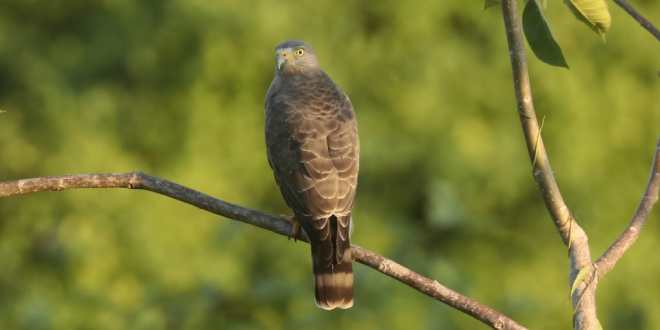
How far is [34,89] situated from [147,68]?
39.6 inches

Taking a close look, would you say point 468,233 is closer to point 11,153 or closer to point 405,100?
point 405,100

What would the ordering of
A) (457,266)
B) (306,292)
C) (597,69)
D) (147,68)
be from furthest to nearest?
(147,68) → (597,69) → (457,266) → (306,292)

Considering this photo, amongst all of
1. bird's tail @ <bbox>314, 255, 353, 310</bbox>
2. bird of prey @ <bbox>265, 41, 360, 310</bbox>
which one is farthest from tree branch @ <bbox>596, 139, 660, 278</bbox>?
bird's tail @ <bbox>314, 255, 353, 310</bbox>

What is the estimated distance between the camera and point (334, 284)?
4289mm

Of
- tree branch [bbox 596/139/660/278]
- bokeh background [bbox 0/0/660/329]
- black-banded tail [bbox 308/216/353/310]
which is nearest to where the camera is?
tree branch [bbox 596/139/660/278]

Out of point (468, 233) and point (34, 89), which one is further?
point (34, 89)

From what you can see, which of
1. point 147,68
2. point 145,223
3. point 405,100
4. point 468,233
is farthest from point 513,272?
point 147,68

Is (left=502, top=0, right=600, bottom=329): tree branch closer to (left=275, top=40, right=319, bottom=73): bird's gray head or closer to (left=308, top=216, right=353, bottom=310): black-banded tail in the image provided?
(left=308, top=216, right=353, bottom=310): black-banded tail

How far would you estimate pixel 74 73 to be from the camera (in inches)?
431

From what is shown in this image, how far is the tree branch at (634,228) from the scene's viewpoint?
334cm

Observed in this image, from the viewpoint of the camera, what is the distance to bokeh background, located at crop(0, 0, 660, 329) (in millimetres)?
9352

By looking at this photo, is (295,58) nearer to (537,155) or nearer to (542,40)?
(537,155)

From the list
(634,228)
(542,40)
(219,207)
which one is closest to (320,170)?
(219,207)

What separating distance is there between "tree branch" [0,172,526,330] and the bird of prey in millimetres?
696
